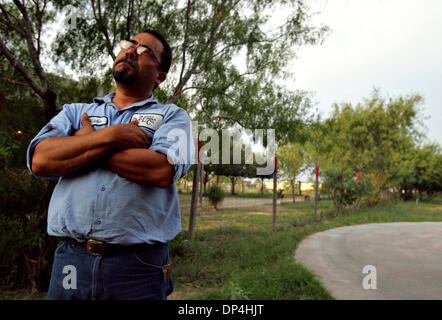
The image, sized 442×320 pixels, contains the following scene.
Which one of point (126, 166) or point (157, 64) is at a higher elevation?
point (157, 64)

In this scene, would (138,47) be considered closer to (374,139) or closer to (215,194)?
(215,194)

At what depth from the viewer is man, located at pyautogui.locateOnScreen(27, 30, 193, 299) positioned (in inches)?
53.5

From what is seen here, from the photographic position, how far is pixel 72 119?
164 centimetres

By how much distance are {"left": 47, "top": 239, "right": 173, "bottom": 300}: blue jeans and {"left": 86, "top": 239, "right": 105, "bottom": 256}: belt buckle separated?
0.02 meters

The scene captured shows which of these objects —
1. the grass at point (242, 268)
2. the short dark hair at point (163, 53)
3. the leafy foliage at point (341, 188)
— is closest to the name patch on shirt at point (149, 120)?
the short dark hair at point (163, 53)

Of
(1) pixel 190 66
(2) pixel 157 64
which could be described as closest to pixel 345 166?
(1) pixel 190 66

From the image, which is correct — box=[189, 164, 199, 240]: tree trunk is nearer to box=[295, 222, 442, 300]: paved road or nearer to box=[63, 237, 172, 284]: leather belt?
box=[295, 222, 442, 300]: paved road

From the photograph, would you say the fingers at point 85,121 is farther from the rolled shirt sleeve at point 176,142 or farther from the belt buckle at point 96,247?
the belt buckle at point 96,247

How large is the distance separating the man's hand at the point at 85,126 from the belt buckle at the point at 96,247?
0.50 metres

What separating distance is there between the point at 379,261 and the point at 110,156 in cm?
Answer: 509

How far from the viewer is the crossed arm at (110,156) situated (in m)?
1.37

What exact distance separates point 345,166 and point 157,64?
59.8 ft
